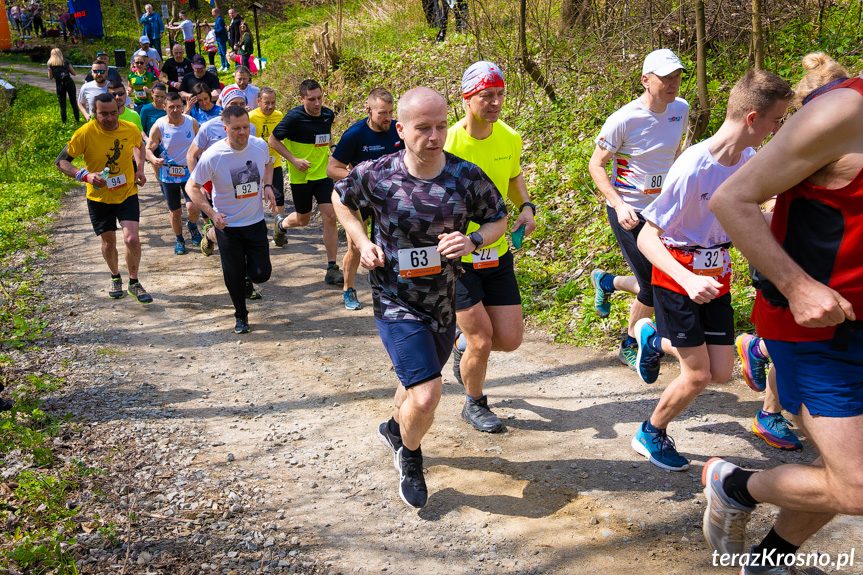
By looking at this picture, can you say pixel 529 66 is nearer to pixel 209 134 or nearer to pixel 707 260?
pixel 209 134

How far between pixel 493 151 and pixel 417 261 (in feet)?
4.03

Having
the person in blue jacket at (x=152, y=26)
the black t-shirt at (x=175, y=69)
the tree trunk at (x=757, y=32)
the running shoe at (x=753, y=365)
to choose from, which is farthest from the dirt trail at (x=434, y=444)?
the person in blue jacket at (x=152, y=26)

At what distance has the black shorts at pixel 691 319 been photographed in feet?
12.3

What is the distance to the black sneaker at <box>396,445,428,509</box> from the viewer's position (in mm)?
3707

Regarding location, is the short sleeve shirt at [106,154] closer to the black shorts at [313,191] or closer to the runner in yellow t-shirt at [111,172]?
the runner in yellow t-shirt at [111,172]

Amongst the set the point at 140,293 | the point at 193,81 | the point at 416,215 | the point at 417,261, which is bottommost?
the point at 140,293

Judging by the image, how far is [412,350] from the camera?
11.7ft

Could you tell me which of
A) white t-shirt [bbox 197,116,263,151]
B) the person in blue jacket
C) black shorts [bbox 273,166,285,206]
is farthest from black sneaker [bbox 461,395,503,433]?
the person in blue jacket

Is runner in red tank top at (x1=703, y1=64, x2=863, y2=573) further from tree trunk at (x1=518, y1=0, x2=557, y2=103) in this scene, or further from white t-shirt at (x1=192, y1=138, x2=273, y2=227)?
tree trunk at (x1=518, y1=0, x2=557, y2=103)

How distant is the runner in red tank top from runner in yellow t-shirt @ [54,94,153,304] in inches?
265

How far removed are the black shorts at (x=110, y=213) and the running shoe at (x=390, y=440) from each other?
471cm

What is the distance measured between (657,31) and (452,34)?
239 inches

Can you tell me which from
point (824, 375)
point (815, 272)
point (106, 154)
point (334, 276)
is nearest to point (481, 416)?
point (824, 375)

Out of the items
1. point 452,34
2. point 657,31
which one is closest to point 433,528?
point 657,31
